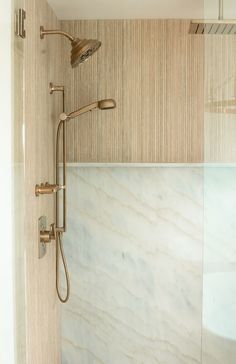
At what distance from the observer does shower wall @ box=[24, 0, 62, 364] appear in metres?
1.66

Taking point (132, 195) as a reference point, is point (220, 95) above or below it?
above

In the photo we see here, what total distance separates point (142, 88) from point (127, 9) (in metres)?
0.40

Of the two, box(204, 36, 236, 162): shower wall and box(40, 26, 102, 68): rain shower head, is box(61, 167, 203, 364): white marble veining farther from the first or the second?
box(40, 26, 102, 68): rain shower head

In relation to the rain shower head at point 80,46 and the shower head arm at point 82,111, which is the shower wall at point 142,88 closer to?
the shower head arm at point 82,111

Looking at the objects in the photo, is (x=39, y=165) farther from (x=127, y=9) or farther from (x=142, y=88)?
(x=127, y=9)

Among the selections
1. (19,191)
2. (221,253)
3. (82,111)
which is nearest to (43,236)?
(19,191)

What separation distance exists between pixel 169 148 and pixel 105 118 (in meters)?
0.38

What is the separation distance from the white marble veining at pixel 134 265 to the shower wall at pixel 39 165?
167mm

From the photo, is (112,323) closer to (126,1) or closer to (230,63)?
(230,63)

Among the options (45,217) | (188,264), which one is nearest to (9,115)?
(45,217)

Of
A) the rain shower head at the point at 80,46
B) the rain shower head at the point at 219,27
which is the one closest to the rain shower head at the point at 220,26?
the rain shower head at the point at 219,27

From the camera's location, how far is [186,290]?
2295 millimetres

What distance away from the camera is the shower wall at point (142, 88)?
2.26m

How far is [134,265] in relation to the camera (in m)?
2.31
